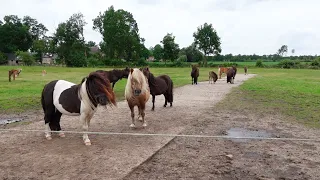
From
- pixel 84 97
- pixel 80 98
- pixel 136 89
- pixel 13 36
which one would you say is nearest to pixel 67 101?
pixel 80 98

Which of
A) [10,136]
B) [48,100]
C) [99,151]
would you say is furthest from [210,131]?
[10,136]

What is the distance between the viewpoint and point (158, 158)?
5.68 metres

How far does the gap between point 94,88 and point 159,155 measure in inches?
79.0

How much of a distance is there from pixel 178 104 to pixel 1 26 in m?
96.6

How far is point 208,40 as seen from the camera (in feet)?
270

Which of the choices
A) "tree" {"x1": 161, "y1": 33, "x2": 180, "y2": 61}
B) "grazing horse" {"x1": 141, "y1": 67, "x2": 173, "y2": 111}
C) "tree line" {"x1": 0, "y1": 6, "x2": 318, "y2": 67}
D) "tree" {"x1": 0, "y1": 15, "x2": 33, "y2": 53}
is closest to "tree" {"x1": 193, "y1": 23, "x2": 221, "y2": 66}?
"tree line" {"x1": 0, "y1": 6, "x2": 318, "y2": 67}

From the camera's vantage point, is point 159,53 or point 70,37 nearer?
point 70,37

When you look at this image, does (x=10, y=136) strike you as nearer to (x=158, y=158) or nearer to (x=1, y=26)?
(x=158, y=158)

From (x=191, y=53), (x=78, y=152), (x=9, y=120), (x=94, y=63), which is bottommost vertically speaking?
(x=9, y=120)

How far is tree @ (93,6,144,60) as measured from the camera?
2948 inches

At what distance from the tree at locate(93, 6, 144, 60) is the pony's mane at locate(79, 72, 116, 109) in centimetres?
6966

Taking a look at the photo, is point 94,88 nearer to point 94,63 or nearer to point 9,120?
point 9,120

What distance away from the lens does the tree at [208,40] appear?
82000 mm

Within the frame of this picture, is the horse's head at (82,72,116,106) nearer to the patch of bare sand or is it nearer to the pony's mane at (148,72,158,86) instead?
the patch of bare sand
